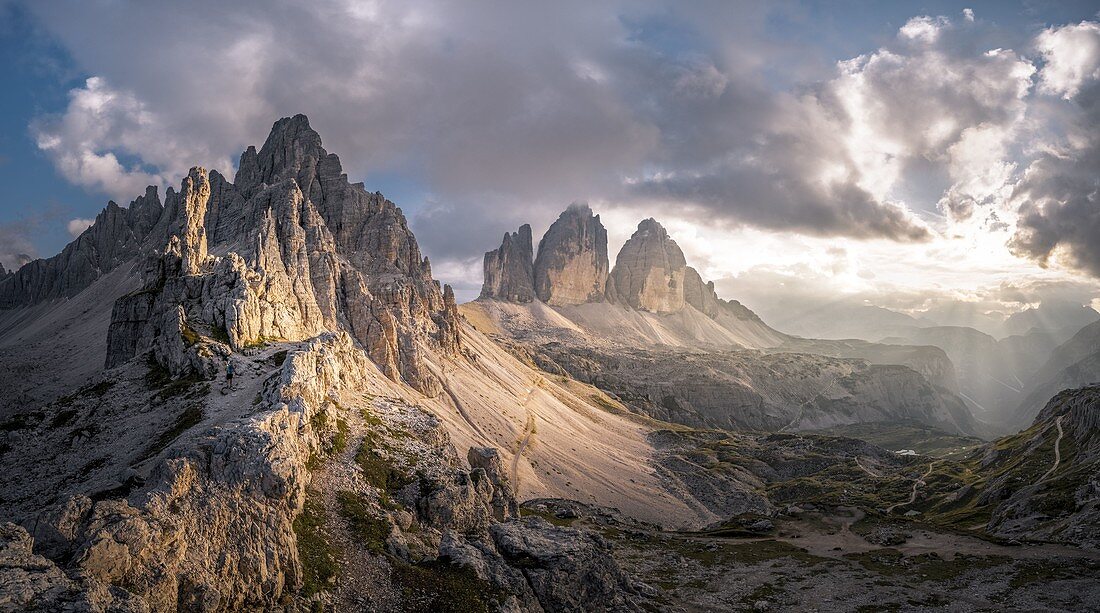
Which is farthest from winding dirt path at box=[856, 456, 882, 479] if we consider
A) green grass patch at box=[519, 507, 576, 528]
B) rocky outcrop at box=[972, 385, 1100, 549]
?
green grass patch at box=[519, 507, 576, 528]

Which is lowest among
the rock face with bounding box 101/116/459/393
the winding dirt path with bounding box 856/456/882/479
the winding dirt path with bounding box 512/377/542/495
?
the winding dirt path with bounding box 856/456/882/479

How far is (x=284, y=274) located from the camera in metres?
94.8

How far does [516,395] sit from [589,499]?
165ft

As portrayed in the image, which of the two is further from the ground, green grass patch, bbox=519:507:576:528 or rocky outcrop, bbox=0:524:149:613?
rocky outcrop, bbox=0:524:149:613

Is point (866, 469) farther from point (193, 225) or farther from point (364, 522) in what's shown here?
point (193, 225)

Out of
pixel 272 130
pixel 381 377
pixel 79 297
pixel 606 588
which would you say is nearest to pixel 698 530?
pixel 606 588

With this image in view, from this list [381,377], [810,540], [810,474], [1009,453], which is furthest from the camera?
[810,474]

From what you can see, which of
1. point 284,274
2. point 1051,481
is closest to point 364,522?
point 284,274

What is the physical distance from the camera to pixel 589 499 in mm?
101562

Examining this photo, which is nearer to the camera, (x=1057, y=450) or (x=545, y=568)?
(x=545, y=568)

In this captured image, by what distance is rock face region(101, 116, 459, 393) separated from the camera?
70.9 meters

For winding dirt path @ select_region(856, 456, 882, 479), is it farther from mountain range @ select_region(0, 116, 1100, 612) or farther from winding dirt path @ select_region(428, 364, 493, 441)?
winding dirt path @ select_region(428, 364, 493, 441)

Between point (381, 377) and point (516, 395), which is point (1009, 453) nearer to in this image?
point (516, 395)

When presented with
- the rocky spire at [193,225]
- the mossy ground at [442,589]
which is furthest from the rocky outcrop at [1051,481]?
the rocky spire at [193,225]
